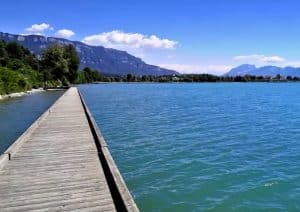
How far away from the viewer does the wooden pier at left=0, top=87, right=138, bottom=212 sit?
27.6ft

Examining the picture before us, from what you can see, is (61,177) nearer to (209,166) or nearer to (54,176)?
(54,176)

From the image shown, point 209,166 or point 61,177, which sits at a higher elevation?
point 61,177

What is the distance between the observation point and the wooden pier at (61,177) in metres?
8.40

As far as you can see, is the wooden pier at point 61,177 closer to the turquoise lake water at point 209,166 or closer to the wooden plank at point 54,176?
the wooden plank at point 54,176

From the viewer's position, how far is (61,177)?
10.4 m

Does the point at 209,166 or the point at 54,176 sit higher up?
the point at 54,176

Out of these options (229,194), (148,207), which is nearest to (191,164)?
(229,194)

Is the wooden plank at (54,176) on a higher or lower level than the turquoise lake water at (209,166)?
higher

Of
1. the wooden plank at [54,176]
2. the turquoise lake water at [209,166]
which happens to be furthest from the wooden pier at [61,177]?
the turquoise lake water at [209,166]

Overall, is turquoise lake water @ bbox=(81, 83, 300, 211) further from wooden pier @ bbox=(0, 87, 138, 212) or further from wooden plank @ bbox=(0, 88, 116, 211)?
wooden plank @ bbox=(0, 88, 116, 211)

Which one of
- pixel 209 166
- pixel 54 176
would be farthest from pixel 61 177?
pixel 209 166

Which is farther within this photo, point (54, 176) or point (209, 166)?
point (209, 166)

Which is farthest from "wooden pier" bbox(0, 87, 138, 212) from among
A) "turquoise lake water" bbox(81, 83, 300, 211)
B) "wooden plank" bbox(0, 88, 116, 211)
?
"turquoise lake water" bbox(81, 83, 300, 211)

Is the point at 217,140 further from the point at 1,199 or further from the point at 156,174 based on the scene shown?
the point at 1,199
